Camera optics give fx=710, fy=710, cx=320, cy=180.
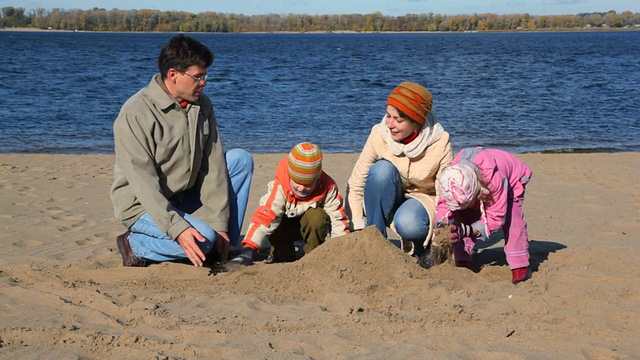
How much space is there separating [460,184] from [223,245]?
157 centimetres

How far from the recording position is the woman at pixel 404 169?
175 inches

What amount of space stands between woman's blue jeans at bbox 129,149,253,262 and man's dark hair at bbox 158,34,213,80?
33.7 inches

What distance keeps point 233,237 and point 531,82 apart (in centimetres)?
2458

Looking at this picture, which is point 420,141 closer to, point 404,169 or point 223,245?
point 404,169

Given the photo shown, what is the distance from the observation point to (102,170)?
9008 mm

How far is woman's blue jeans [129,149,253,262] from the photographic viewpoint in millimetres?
4379

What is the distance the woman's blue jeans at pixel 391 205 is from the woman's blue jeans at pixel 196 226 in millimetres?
858

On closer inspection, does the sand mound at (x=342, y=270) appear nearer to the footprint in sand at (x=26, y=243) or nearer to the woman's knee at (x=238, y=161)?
the woman's knee at (x=238, y=161)

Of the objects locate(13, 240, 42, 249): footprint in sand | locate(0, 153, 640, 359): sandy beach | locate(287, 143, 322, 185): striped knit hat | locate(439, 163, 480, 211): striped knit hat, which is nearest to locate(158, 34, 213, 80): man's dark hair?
locate(287, 143, 322, 185): striped knit hat

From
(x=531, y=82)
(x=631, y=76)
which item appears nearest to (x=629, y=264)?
(x=531, y=82)

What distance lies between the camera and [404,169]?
15.4ft

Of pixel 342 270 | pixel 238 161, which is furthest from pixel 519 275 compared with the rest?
pixel 238 161

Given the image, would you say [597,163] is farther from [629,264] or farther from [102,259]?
[102,259]

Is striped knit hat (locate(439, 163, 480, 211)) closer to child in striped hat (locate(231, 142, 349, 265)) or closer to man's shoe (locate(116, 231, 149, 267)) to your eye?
child in striped hat (locate(231, 142, 349, 265))
